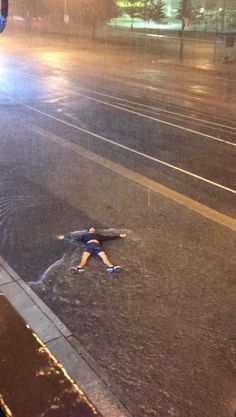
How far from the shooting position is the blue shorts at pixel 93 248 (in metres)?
6.22

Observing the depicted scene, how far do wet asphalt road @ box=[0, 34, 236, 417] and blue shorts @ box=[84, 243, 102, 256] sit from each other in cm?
19

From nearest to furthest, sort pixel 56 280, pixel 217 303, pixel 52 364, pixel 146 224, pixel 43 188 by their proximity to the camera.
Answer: pixel 52 364 < pixel 217 303 < pixel 56 280 < pixel 146 224 < pixel 43 188

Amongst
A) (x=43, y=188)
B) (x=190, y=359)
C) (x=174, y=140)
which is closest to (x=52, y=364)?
(x=190, y=359)

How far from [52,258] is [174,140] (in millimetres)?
6342

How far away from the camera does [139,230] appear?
22.6ft

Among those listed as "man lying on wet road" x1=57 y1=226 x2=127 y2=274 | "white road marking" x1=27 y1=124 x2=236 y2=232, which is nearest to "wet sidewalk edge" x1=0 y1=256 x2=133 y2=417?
"man lying on wet road" x1=57 y1=226 x2=127 y2=274

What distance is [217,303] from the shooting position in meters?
5.21

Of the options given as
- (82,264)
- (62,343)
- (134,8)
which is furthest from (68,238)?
(134,8)

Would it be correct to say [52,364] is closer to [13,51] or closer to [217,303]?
[217,303]

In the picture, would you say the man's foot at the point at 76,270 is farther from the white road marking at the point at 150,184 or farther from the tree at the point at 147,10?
the tree at the point at 147,10

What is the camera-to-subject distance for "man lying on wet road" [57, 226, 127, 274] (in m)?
5.89

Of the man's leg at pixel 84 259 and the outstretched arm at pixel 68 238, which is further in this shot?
the outstretched arm at pixel 68 238

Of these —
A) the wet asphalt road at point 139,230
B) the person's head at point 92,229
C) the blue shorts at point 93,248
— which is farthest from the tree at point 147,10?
the blue shorts at point 93,248

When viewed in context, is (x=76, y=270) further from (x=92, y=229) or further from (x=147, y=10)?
(x=147, y=10)
